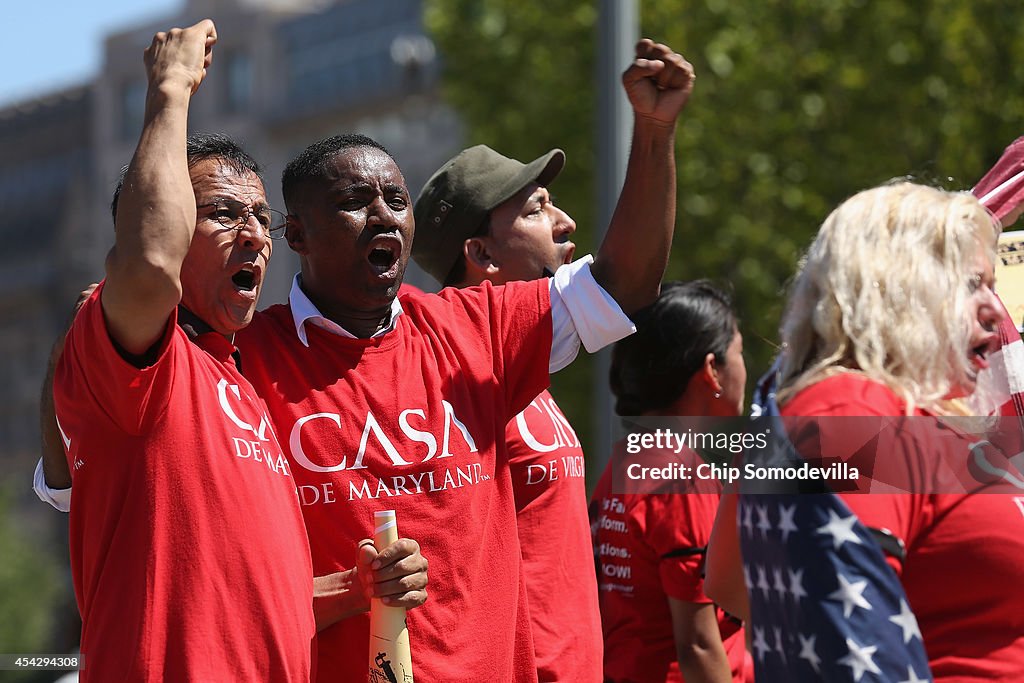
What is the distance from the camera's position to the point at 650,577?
3896mm

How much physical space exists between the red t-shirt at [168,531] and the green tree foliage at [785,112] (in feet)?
35.0

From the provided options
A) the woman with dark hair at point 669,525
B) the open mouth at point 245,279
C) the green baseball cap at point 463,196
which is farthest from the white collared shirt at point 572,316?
the woman with dark hair at point 669,525

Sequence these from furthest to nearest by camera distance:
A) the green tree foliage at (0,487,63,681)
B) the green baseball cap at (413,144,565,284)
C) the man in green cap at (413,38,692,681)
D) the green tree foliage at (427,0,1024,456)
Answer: the green tree foliage at (0,487,63,681) < the green tree foliage at (427,0,1024,456) < the green baseball cap at (413,144,565,284) < the man in green cap at (413,38,692,681)

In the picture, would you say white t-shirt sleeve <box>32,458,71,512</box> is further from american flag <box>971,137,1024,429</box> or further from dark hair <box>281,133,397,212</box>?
american flag <box>971,137,1024,429</box>

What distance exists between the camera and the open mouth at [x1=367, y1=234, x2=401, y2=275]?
3.17m

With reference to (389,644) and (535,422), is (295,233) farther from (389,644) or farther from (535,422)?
(389,644)

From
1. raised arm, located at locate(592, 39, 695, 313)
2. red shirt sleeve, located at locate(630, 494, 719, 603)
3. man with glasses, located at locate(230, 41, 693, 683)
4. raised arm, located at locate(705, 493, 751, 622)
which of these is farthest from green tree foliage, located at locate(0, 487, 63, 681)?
raised arm, located at locate(705, 493, 751, 622)

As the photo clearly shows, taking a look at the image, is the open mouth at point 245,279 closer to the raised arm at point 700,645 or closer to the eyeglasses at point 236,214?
the eyeglasses at point 236,214

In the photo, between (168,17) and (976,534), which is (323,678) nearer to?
(976,534)

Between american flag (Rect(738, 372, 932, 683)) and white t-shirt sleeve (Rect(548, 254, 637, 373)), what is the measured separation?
75 centimetres

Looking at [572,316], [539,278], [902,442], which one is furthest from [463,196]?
[902,442]

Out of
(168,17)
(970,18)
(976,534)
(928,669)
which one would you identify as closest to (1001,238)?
(976,534)

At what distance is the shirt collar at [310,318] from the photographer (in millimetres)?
3113

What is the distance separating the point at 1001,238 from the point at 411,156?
1403 inches
